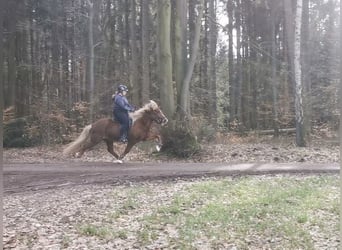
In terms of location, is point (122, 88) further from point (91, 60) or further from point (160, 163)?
point (160, 163)

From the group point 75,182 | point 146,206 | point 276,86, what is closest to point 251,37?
point 276,86

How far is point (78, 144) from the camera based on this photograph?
3791 mm

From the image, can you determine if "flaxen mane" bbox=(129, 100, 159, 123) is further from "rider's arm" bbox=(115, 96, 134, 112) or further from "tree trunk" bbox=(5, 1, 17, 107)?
"tree trunk" bbox=(5, 1, 17, 107)

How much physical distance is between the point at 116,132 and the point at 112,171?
14.6 inches

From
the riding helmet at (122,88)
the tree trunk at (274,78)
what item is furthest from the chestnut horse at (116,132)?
the tree trunk at (274,78)

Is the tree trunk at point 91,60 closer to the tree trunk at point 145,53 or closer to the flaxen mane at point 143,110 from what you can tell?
the flaxen mane at point 143,110

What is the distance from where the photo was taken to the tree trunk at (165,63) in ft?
13.1

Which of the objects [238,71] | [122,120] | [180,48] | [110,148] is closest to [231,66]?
[238,71]

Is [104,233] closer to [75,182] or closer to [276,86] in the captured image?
[75,182]

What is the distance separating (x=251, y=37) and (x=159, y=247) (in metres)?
2.04

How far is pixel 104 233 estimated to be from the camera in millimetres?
3174

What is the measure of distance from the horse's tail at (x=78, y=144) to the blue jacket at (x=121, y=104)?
31 centimetres

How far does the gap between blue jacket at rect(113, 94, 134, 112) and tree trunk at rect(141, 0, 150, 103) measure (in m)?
0.16

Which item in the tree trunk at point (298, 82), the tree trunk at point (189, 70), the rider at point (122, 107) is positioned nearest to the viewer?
the tree trunk at point (298, 82)
